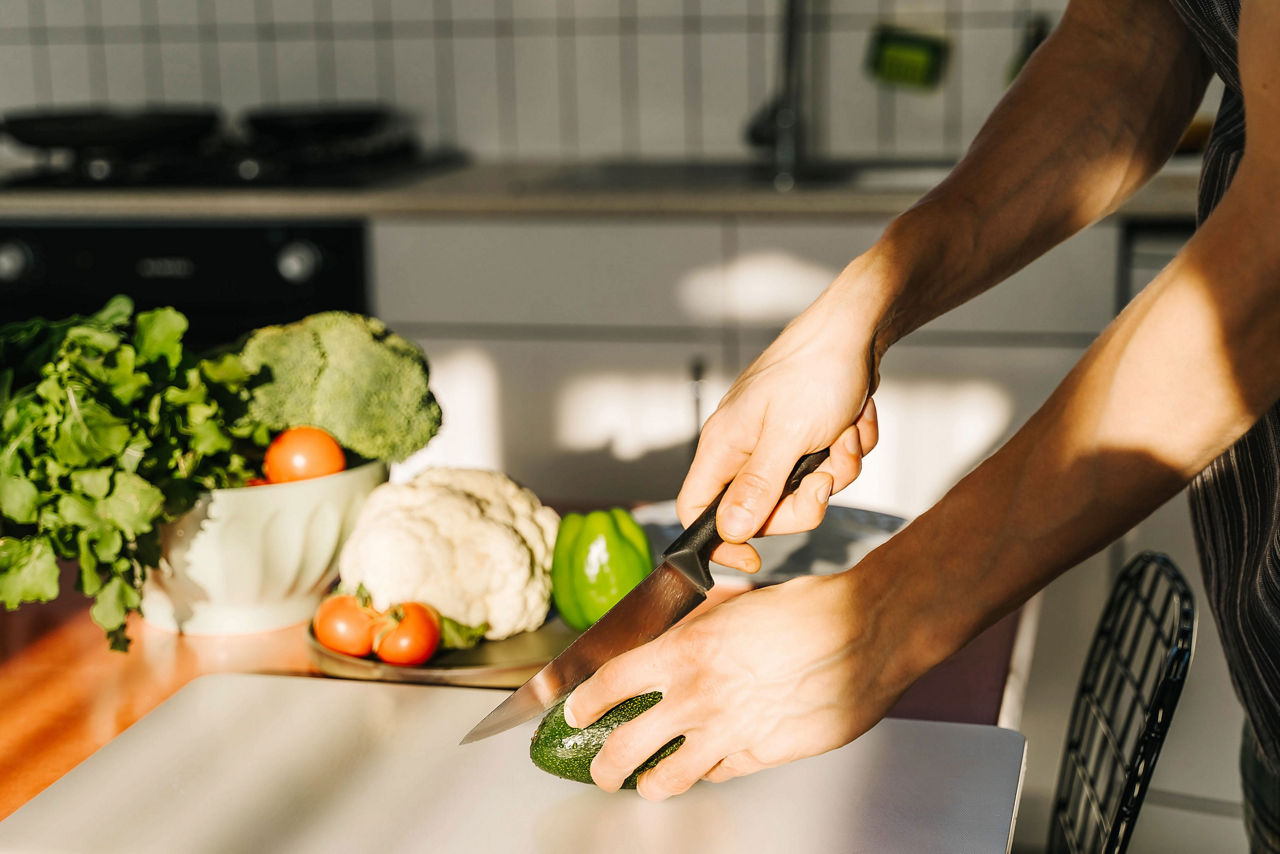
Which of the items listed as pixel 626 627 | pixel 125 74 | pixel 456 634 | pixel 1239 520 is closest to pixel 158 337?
pixel 456 634

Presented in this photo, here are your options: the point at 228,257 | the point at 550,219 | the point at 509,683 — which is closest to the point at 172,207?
the point at 228,257

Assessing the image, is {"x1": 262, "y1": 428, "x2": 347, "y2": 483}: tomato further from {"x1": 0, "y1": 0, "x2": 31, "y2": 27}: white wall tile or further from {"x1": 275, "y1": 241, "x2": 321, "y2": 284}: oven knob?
{"x1": 0, "y1": 0, "x2": 31, "y2": 27}: white wall tile

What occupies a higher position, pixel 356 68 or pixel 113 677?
pixel 356 68

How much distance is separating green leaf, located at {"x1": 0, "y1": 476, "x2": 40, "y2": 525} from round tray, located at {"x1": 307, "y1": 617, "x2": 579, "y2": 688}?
0.19 m

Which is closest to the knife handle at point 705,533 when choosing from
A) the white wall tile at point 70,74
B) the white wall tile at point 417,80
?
the white wall tile at point 417,80

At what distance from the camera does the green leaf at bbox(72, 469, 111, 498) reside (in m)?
0.80

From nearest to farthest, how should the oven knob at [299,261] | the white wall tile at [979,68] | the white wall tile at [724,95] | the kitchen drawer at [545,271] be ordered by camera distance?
1. the kitchen drawer at [545,271]
2. the oven knob at [299,261]
3. the white wall tile at [979,68]
4. the white wall tile at [724,95]

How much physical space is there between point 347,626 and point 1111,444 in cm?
50

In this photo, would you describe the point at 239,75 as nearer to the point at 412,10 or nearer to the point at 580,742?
the point at 412,10

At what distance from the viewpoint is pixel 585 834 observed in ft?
2.17

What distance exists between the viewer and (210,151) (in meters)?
2.61

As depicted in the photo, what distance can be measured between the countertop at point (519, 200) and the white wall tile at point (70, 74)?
0.65 meters

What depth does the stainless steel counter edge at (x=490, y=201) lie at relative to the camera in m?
1.95

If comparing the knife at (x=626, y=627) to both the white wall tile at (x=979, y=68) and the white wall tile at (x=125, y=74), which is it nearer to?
the white wall tile at (x=979, y=68)
